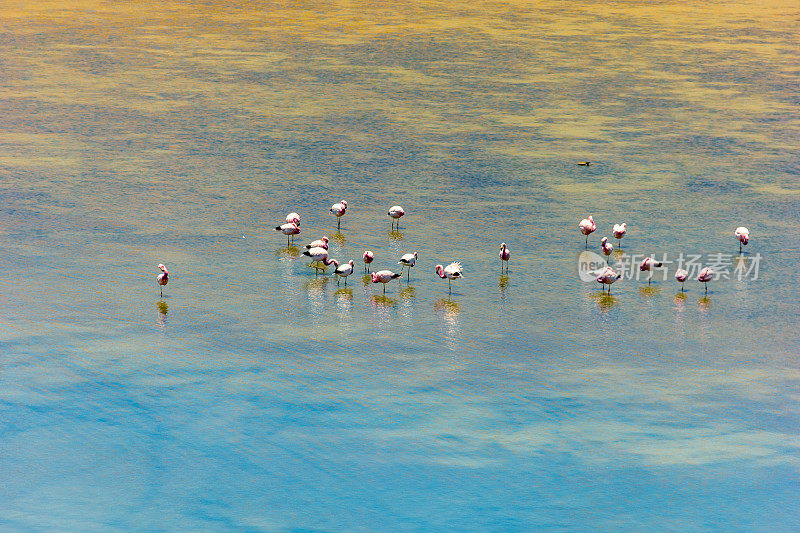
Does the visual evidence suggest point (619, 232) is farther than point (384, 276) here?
Yes

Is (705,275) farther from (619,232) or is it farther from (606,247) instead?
(619,232)

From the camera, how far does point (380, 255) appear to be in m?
11.7

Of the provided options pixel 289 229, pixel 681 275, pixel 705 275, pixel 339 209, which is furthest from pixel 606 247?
pixel 289 229

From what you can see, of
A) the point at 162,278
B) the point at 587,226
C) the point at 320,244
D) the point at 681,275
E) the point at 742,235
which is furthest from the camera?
the point at 587,226

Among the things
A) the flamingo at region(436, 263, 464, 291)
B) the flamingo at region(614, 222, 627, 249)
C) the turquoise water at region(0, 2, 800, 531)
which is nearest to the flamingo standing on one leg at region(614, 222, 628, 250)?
the flamingo at region(614, 222, 627, 249)

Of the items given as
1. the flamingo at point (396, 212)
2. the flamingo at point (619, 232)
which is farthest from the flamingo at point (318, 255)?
the flamingo at point (619, 232)

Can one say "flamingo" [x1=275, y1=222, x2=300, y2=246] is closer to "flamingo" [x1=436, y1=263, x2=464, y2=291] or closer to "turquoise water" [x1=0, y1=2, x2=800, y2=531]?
"turquoise water" [x1=0, y1=2, x2=800, y2=531]

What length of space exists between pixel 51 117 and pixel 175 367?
7781mm

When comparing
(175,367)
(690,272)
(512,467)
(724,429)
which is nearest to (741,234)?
(690,272)

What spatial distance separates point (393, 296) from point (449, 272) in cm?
60

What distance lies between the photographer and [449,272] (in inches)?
428

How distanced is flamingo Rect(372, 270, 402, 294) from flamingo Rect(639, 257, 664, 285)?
254 cm

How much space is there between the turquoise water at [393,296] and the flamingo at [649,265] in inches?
7.3

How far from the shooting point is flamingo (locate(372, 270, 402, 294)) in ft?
35.6
